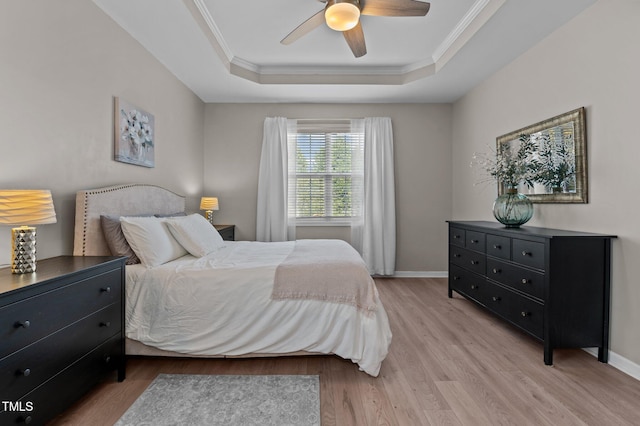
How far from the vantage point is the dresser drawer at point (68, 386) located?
4.50ft

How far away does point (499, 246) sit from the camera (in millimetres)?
2848

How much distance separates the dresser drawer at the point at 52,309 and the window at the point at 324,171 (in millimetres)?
3090

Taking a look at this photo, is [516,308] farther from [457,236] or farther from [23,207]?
[23,207]

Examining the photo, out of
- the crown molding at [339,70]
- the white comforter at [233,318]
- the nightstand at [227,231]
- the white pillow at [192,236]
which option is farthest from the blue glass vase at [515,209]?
the nightstand at [227,231]

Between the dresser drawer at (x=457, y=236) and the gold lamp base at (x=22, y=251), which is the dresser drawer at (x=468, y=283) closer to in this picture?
the dresser drawer at (x=457, y=236)

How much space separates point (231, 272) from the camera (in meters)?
2.18

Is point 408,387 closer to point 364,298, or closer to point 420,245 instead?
point 364,298

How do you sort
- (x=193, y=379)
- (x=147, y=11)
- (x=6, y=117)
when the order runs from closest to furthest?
1. (x=6, y=117)
2. (x=193, y=379)
3. (x=147, y=11)

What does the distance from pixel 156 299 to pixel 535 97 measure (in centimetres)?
359

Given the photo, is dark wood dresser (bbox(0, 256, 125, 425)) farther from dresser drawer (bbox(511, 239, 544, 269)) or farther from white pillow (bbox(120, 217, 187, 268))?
dresser drawer (bbox(511, 239, 544, 269))

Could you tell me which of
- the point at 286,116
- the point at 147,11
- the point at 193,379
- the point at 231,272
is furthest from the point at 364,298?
the point at 286,116

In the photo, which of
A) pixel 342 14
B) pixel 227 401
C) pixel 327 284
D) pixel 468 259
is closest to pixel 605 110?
pixel 468 259

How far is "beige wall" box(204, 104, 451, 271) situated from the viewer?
4762 millimetres

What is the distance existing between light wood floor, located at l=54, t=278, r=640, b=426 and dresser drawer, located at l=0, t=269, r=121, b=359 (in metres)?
0.55
